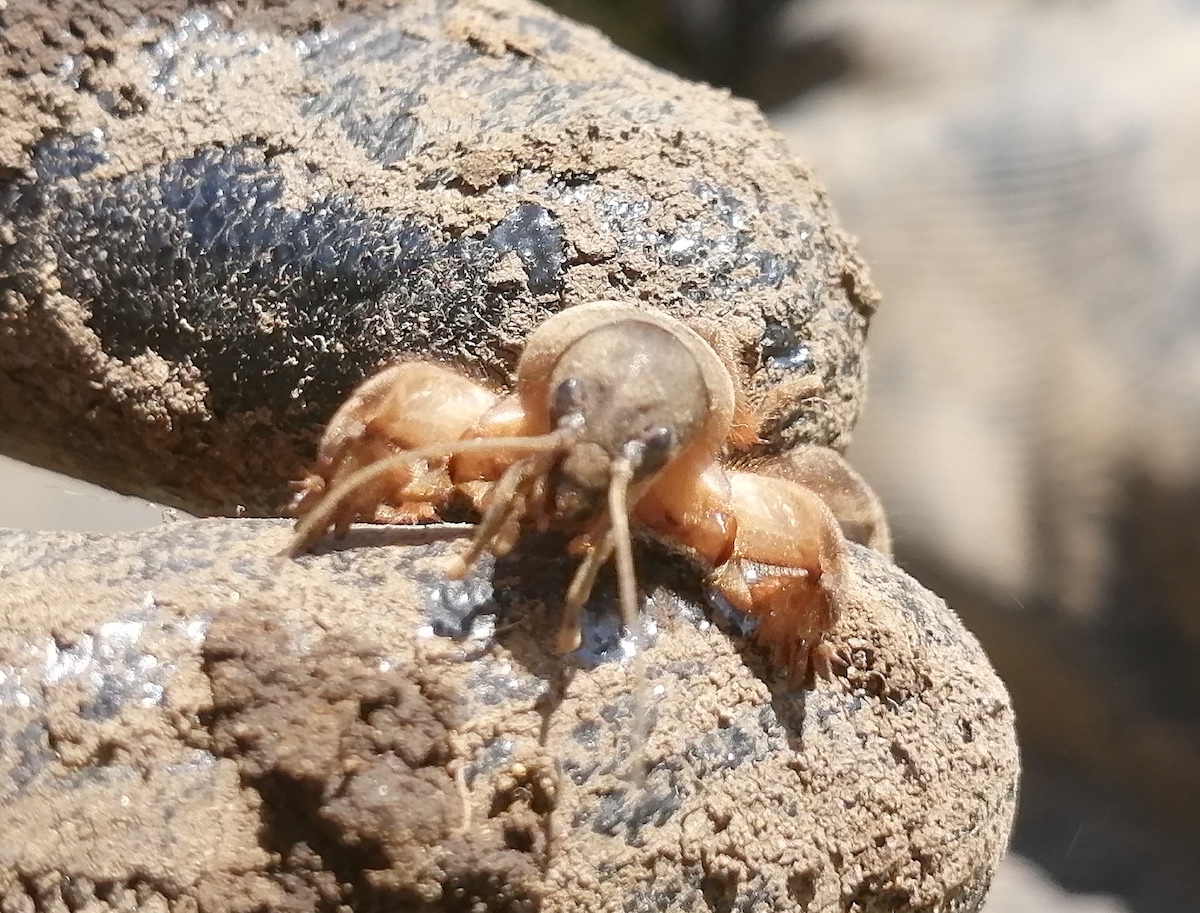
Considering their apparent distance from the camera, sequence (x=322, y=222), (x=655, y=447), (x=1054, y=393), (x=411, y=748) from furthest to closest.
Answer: (x=1054, y=393), (x=322, y=222), (x=655, y=447), (x=411, y=748)

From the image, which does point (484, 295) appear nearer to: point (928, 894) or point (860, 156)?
point (928, 894)

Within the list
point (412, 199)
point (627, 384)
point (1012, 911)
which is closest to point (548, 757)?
point (627, 384)

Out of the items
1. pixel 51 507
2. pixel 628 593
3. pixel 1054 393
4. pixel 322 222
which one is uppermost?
pixel 322 222

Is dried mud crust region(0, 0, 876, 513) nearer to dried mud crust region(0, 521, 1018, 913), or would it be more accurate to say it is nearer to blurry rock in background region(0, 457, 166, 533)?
dried mud crust region(0, 521, 1018, 913)

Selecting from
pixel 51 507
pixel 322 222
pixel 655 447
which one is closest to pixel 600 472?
pixel 655 447

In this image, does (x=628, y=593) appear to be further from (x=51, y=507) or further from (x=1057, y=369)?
(x=51, y=507)

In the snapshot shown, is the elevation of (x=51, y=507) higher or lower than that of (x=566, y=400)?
lower

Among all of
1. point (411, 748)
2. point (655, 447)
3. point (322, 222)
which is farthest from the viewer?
point (322, 222)

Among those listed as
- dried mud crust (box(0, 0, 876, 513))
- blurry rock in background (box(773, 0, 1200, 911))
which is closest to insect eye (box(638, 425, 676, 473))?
dried mud crust (box(0, 0, 876, 513))
